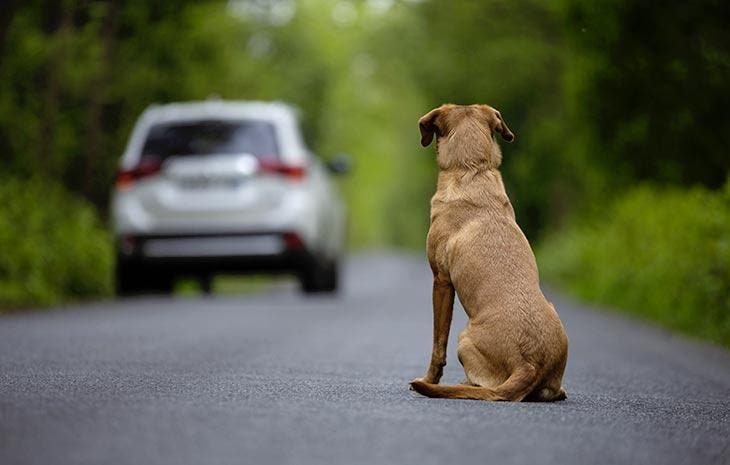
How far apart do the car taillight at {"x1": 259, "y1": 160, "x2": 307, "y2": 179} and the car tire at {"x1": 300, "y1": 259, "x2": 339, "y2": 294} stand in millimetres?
1116

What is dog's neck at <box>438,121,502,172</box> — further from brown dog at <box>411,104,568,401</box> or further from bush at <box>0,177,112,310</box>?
bush at <box>0,177,112,310</box>

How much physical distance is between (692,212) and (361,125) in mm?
59013

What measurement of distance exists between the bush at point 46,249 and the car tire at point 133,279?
0.60 metres

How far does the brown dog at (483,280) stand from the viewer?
249 inches

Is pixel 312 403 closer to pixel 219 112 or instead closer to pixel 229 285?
pixel 219 112

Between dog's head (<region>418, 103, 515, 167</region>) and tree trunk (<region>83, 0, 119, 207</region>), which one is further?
tree trunk (<region>83, 0, 119, 207</region>)

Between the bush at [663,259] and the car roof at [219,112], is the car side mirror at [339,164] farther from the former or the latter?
the bush at [663,259]

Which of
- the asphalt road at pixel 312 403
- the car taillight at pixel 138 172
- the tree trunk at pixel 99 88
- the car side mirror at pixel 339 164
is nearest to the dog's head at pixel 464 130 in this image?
the asphalt road at pixel 312 403

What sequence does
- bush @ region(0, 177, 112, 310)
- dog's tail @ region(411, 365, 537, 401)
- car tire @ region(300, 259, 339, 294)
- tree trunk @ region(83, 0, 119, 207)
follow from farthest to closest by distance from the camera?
tree trunk @ region(83, 0, 119, 207) → car tire @ region(300, 259, 339, 294) → bush @ region(0, 177, 112, 310) → dog's tail @ region(411, 365, 537, 401)

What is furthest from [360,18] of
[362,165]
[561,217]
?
[561,217]

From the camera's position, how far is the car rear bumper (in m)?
14.8

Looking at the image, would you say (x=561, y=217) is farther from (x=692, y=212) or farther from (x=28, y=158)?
(x=692, y=212)

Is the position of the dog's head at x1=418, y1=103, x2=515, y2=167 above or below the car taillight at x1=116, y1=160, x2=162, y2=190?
above

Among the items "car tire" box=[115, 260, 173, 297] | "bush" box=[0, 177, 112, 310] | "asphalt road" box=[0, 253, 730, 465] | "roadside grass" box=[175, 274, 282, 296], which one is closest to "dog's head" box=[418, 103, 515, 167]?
"asphalt road" box=[0, 253, 730, 465]
